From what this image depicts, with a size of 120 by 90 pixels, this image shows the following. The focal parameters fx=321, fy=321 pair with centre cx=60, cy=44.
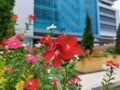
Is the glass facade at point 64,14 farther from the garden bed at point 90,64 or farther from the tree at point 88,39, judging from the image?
the garden bed at point 90,64

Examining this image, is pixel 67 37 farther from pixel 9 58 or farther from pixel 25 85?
pixel 9 58

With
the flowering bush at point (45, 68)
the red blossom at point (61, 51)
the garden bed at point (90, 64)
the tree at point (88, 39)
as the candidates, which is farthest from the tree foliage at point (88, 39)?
the red blossom at point (61, 51)

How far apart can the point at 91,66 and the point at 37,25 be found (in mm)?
35702

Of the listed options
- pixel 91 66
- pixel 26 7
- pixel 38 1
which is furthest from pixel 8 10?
pixel 38 1

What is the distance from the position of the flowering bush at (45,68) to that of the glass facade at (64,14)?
1836 inches

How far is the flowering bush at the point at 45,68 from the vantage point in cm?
154

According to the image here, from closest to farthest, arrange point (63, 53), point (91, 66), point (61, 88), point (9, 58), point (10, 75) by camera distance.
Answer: point (63, 53) → point (61, 88) → point (10, 75) → point (9, 58) → point (91, 66)

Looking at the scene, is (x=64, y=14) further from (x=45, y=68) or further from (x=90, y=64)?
(x=45, y=68)

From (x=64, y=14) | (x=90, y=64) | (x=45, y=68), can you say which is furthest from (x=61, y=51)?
(x=64, y=14)

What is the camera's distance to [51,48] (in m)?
1.56

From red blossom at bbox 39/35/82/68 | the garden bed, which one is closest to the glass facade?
the garden bed

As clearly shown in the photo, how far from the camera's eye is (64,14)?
194 feet

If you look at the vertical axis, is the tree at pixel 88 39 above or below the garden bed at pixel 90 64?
above

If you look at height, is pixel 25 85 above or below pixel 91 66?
above
